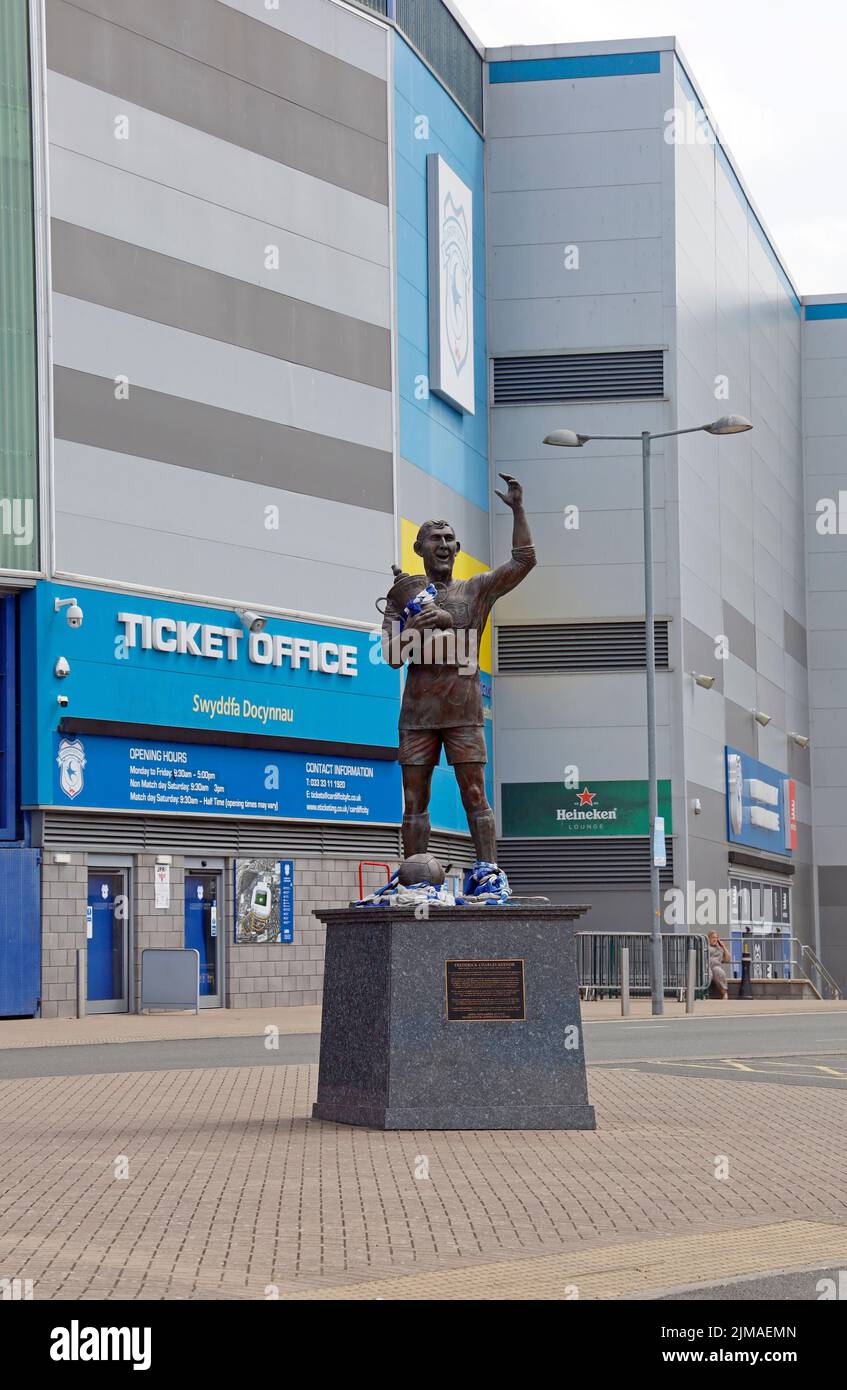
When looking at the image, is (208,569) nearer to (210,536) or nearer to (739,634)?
(210,536)

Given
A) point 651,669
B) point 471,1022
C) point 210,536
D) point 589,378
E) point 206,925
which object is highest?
point 589,378

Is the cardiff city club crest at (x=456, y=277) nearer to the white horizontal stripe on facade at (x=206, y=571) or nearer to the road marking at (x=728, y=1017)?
the white horizontal stripe on facade at (x=206, y=571)

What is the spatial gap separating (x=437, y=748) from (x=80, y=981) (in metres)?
17.0

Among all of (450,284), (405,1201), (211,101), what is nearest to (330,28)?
(211,101)

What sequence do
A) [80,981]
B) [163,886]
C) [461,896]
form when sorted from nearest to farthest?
[461,896] < [80,981] < [163,886]

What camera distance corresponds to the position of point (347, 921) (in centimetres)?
1320

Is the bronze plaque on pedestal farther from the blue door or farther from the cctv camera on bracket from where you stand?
the cctv camera on bracket

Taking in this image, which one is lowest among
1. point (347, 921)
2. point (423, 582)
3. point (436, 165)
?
point (347, 921)

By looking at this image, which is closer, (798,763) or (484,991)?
(484,991)

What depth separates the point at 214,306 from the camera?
37.0 m

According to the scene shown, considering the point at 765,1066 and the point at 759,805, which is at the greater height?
the point at 759,805

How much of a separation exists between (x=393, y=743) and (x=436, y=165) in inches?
581

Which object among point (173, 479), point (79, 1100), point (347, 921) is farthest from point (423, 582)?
point (173, 479)
